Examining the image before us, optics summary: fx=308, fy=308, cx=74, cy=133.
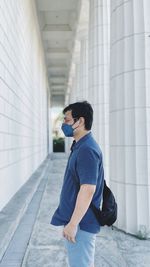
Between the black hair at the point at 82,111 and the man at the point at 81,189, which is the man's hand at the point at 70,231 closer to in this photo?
the man at the point at 81,189

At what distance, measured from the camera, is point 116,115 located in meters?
4.68

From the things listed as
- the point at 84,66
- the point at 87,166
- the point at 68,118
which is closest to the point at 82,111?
the point at 68,118

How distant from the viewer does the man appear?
1984 millimetres

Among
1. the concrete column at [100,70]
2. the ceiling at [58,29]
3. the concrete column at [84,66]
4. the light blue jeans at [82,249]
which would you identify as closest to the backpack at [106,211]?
the light blue jeans at [82,249]

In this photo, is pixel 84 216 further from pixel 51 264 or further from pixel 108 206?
pixel 51 264

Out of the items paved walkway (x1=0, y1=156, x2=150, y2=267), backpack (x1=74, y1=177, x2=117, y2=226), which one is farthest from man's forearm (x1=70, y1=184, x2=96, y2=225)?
paved walkway (x1=0, y1=156, x2=150, y2=267)

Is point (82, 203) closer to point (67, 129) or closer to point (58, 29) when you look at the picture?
point (67, 129)

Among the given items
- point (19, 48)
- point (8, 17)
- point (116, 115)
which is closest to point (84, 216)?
point (116, 115)

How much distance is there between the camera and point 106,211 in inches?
85.1

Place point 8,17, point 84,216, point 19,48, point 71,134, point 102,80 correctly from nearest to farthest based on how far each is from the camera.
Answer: point 84,216
point 71,134
point 8,17
point 19,48
point 102,80

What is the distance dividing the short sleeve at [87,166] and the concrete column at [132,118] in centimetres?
238

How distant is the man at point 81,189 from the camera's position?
1.98 meters

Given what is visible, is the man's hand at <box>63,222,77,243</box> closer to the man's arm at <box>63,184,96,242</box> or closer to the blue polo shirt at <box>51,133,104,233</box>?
the man's arm at <box>63,184,96,242</box>

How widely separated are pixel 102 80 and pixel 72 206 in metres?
7.27
